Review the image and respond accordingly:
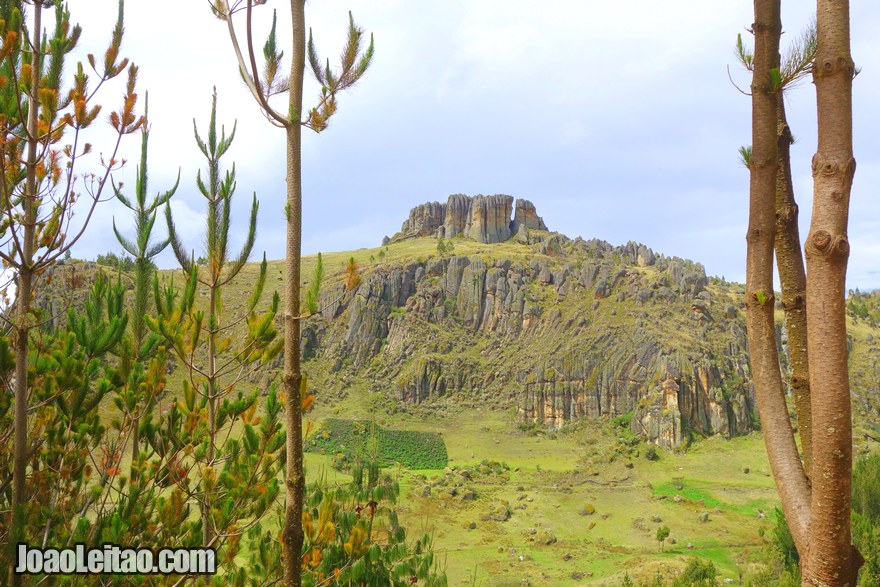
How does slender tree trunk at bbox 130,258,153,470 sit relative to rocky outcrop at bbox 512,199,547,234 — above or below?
below

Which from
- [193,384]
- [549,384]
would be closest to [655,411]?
[549,384]

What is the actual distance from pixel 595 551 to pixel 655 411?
22.2 m

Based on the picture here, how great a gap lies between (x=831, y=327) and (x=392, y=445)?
43.5 meters

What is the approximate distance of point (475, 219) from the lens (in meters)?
99.8

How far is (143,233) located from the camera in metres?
4.44

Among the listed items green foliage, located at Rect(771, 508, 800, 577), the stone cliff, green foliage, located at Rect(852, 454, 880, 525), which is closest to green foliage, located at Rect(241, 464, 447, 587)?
green foliage, located at Rect(771, 508, 800, 577)

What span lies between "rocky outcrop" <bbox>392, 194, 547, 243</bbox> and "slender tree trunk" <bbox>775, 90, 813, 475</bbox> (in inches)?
3689

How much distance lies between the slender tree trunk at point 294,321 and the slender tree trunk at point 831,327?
2227mm

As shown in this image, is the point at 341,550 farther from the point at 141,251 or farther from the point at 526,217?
the point at 526,217

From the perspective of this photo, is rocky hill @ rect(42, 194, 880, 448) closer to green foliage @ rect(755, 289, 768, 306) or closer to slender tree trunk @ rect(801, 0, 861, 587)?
green foliage @ rect(755, 289, 768, 306)

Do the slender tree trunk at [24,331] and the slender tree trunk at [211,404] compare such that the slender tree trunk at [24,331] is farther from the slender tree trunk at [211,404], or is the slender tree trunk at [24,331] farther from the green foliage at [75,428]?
the slender tree trunk at [211,404]

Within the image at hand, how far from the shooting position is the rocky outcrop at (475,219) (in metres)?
98.0

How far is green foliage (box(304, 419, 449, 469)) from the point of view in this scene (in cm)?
3928

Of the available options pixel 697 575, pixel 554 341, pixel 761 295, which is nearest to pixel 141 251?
pixel 761 295
